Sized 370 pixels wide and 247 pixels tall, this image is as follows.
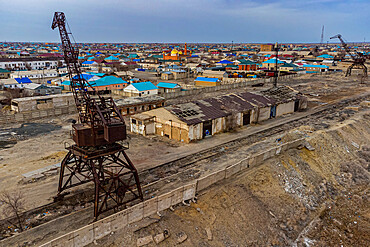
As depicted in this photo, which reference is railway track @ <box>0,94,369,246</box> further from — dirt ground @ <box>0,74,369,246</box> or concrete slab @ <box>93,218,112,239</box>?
concrete slab @ <box>93,218,112,239</box>

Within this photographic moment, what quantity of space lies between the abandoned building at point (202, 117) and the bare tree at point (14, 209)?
16.3 m

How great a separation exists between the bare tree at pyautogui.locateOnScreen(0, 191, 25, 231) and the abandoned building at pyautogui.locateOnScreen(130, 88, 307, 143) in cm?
1626

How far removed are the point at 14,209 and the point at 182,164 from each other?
45.5ft

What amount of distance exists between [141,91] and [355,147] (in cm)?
3926

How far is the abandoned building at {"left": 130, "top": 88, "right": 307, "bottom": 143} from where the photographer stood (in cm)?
3259

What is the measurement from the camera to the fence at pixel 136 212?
15008 millimetres

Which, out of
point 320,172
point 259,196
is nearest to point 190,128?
point 259,196

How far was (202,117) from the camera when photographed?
33875 mm

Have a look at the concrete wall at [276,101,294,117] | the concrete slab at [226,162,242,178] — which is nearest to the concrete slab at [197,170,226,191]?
the concrete slab at [226,162,242,178]

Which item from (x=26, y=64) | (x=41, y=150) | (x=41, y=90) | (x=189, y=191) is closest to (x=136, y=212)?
(x=189, y=191)

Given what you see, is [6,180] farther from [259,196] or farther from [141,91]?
[141,91]

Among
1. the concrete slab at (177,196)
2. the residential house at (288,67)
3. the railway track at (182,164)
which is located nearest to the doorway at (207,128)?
the railway track at (182,164)

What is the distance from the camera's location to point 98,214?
56.9 ft

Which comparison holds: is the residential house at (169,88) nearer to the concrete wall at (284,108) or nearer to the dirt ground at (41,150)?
the dirt ground at (41,150)
